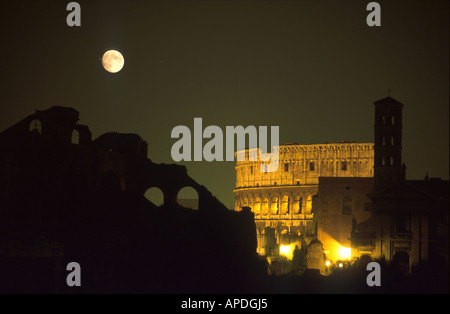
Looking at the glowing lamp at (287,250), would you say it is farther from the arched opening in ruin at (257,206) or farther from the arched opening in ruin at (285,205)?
the arched opening in ruin at (257,206)

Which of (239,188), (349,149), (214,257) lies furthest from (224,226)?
(239,188)

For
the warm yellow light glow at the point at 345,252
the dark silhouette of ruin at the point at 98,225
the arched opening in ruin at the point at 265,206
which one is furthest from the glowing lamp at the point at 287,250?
the arched opening in ruin at the point at 265,206

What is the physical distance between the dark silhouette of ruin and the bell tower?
42.3 ft

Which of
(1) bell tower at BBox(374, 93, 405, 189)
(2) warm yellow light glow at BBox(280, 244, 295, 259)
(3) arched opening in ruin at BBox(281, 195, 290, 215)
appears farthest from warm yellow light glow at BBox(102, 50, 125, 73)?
(3) arched opening in ruin at BBox(281, 195, 290, 215)

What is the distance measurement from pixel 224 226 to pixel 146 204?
122 inches

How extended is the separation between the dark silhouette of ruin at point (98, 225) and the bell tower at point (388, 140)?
12.9 meters

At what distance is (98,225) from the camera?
94.1ft

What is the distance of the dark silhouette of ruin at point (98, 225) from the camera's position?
87.7 feet

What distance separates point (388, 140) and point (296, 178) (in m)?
27.8

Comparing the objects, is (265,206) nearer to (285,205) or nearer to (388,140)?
(285,205)

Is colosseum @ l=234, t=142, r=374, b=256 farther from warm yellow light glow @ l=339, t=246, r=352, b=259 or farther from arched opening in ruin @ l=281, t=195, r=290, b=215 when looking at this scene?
warm yellow light glow @ l=339, t=246, r=352, b=259

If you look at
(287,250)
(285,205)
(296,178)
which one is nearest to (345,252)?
(287,250)

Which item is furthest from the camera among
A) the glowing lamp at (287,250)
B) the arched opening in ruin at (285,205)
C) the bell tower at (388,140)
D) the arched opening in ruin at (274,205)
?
the arched opening in ruin at (274,205)
